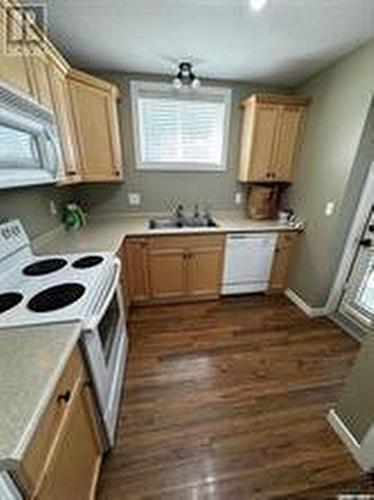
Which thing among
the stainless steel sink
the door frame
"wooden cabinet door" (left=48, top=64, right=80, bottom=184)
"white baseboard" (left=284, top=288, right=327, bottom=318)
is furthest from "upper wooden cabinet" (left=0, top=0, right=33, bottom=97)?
"white baseboard" (left=284, top=288, right=327, bottom=318)

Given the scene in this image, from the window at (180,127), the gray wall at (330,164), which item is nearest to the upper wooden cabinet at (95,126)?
the window at (180,127)

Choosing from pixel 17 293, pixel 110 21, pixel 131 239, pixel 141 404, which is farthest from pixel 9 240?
pixel 110 21

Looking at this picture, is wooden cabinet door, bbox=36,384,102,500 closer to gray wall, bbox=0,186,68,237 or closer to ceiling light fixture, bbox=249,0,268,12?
gray wall, bbox=0,186,68,237

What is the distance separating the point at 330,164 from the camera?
2.38 metres

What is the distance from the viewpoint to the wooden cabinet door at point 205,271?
2.68 m

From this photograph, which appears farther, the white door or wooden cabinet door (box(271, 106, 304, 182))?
wooden cabinet door (box(271, 106, 304, 182))

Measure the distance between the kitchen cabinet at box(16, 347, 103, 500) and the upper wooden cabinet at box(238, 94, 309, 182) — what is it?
2.56 meters

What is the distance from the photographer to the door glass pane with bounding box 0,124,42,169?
1.07m

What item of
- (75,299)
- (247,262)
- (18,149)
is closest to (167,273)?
(247,262)

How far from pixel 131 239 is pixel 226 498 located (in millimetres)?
1944

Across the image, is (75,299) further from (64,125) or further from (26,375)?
(64,125)

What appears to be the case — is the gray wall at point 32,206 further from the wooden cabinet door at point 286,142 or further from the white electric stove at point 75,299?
the wooden cabinet door at point 286,142

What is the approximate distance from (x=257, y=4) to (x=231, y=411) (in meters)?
2.53

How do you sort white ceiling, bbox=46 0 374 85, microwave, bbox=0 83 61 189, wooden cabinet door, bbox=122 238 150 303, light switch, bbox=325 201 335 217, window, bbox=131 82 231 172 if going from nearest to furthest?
microwave, bbox=0 83 61 189 → white ceiling, bbox=46 0 374 85 → light switch, bbox=325 201 335 217 → wooden cabinet door, bbox=122 238 150 303 → window, bbox=131 82 231 172
